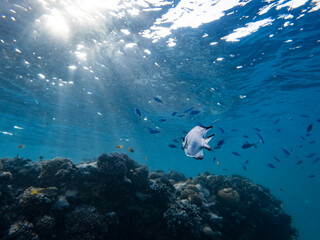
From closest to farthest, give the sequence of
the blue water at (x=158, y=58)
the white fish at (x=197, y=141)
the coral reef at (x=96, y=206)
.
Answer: the white fish at (x=197, y=141)
the coral reef at (x=96, y=206)
the blue water at (x=158, y=58)

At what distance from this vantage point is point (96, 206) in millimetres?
5305

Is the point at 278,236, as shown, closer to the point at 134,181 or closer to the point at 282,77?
the point at 134,181

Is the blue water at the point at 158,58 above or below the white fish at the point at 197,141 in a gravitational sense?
above

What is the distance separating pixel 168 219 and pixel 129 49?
10851 mm

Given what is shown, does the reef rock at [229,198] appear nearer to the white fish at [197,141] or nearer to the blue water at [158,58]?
the blue water at [158,58]

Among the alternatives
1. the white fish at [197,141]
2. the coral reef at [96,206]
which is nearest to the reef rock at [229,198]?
the coral reef at [96,206]

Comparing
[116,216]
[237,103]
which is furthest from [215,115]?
[116,216]

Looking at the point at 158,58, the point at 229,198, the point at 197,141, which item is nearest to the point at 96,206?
the point at 197,141

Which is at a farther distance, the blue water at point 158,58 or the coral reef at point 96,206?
the blue water at point 158,58

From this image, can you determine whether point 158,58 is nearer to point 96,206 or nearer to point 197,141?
point 96,206

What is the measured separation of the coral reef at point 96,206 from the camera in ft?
14.7

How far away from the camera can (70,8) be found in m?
8.98

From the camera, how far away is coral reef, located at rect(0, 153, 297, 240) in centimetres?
448

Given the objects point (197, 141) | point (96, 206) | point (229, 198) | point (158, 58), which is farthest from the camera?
point (158, 58)
